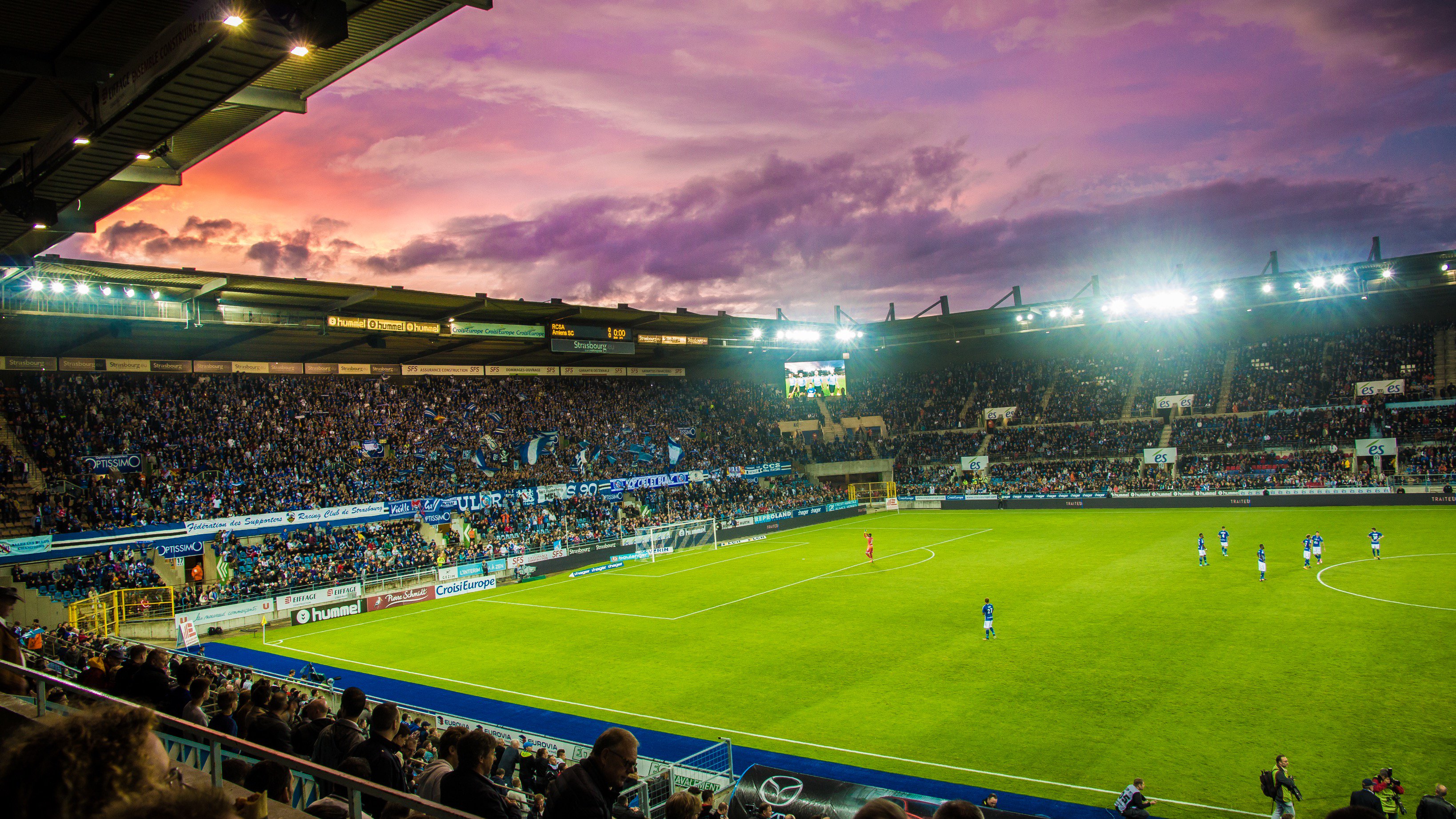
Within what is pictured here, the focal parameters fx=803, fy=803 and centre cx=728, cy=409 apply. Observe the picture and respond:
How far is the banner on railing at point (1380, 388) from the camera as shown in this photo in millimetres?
47062

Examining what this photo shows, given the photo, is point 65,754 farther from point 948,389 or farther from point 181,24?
point 948,389

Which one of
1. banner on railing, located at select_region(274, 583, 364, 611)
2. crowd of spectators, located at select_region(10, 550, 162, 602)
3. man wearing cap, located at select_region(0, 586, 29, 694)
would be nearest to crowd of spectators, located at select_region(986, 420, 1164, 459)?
banner on railing, located at select_region(274, 583, 364, 611)

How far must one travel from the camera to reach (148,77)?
795 cm

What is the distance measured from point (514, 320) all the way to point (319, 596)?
16.2 meters

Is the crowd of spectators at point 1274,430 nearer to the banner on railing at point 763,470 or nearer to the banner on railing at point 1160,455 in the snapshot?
the banner on railing at point 1160,455

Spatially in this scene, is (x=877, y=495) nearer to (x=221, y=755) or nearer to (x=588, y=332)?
(x=588, y=332)

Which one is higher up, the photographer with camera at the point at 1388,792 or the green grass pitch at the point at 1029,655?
the photographer with camera at the point at 1388,792

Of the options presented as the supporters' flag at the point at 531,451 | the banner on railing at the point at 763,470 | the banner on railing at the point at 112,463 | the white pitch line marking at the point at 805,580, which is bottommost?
the white pitch line marking at the point at 805,580

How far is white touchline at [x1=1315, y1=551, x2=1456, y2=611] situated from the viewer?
21391 millimetres

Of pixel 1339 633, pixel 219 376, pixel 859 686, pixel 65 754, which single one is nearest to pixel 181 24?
pixel 65 754

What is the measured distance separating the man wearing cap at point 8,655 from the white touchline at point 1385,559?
93.1 ft

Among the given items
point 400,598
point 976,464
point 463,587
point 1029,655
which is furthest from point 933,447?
point 1029,655

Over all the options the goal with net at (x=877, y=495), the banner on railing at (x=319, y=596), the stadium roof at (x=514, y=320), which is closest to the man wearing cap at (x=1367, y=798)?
the stadium roof at (x=514, y=320)

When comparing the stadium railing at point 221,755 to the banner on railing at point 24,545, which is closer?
the stadium railing at point 221,755
